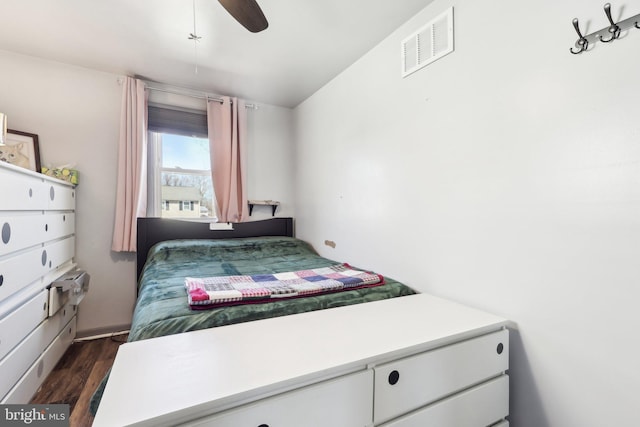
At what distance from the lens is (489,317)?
3.99ft

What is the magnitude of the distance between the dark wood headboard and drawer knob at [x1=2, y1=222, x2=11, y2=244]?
1214 millimetres

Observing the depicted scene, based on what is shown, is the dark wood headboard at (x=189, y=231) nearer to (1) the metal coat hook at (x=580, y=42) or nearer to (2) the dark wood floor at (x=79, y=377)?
(2) the dark wood floor at (x=79, y=377)

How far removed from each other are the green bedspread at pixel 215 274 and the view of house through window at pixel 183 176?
50cm

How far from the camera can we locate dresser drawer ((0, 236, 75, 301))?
136 cm

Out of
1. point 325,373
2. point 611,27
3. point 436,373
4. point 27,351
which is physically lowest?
point 27,351

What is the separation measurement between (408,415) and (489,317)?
56cm

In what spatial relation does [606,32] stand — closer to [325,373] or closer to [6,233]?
[325,373]

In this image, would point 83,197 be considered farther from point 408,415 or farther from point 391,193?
point 408,415

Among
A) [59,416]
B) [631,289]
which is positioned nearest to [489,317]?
[631,289]

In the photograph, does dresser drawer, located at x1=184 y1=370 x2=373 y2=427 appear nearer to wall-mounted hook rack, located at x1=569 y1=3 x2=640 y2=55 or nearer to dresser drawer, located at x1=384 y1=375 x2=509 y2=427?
dresser drawer, located at x1=384 y1=375 x2=509 y2=427

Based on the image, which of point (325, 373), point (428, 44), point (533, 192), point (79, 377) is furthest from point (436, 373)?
point (79, 377)

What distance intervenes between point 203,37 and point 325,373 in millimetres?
2145

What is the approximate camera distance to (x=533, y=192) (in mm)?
1139

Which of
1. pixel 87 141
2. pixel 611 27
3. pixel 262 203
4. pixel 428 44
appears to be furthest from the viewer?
pixel 262 203
